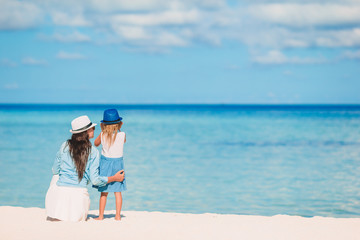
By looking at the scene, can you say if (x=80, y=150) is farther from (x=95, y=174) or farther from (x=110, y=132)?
(x=110, y=132)

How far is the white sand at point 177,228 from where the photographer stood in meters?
5.53

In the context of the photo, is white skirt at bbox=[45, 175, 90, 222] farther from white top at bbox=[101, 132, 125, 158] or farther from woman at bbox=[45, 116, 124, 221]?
white top at bbox=[101, 132, 125, 158]

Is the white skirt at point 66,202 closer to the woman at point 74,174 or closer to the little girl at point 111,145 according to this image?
the woman at point 74,174

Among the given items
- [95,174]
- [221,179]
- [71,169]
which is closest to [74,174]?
[71,169]

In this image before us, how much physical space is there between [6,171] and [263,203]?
315 inches

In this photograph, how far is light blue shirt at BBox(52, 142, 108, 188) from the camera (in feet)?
19.0

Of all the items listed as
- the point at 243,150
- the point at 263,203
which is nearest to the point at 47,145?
the point at 243,150

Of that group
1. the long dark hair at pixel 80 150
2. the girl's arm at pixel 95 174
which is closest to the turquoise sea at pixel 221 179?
the girl's arm at pixel 95 174

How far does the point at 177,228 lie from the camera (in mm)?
6039

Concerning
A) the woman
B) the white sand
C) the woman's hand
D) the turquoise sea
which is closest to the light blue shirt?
the woman

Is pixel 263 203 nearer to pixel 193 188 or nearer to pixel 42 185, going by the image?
pixel 193 188

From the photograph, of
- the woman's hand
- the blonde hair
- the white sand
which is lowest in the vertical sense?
the white sand

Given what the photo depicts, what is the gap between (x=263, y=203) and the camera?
9.93 meters

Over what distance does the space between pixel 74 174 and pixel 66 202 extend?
37 centimetres
